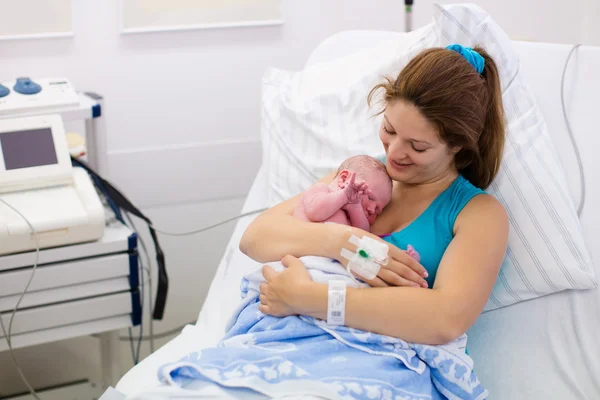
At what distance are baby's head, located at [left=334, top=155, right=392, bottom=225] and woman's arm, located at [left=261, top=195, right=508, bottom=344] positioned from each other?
0.21 metres

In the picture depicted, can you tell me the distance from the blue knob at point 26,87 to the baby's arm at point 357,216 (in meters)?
0.96

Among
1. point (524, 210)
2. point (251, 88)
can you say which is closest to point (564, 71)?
point (524, 210)

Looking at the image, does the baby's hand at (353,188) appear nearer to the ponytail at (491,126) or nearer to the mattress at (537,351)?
the ponytail at (491,126)

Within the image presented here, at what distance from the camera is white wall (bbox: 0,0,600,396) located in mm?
2379

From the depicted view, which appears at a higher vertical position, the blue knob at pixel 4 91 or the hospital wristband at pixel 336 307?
the blue knob at pixel 4 91

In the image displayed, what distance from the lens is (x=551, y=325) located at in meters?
1.50

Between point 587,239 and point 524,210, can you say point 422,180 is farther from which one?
point 587,239

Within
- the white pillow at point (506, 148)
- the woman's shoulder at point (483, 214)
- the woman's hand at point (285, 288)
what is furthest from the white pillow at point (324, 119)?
the woman's hand at point (285, 288)

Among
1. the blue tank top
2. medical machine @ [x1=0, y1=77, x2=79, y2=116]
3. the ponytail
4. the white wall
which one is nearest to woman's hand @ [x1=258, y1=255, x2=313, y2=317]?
the blue tank top

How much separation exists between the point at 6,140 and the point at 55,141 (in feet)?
0.38

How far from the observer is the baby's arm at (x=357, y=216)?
1.53m

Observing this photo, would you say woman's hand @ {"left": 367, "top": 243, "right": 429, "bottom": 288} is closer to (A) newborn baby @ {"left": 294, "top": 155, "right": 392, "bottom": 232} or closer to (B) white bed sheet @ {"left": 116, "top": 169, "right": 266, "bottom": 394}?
(A) newborn baby @ {"left": 294, "top": 155, "right": 392, "bottom": 232}

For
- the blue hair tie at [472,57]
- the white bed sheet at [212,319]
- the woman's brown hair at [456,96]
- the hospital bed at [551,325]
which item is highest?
the blue hair tie at [472,57]

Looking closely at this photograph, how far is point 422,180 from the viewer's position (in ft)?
5.15
